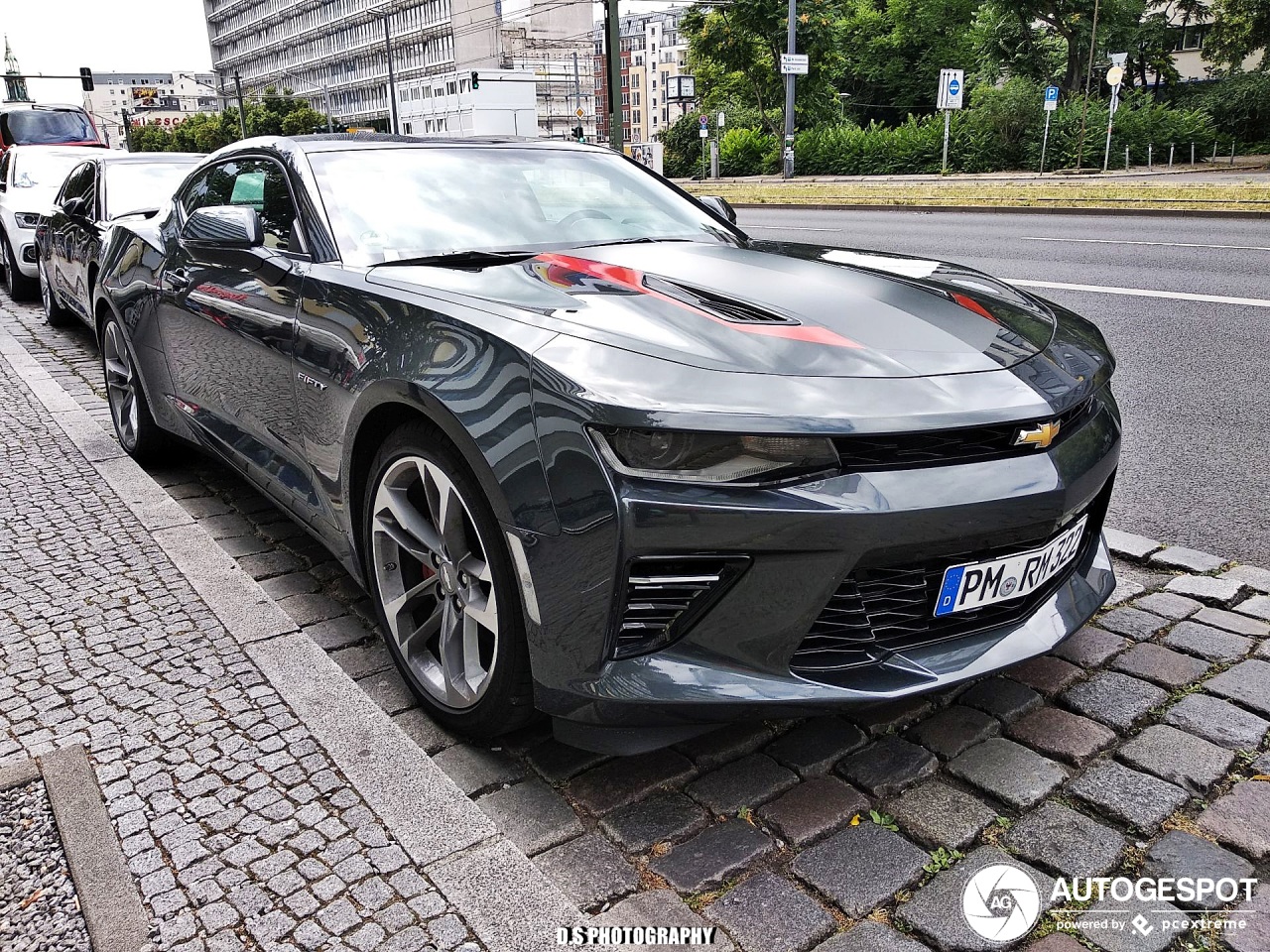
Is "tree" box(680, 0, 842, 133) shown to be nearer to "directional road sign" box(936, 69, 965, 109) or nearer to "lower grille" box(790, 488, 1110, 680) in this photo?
"directional road sign" box(936, 69, 965, 109)

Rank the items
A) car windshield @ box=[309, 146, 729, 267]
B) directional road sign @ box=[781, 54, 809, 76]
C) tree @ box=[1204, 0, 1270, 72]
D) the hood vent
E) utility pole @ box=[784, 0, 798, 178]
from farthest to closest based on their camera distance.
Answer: utility pole @ box=[784, 0, 798, 178] → directional road sign @ box=[781, 54, 809, 76] → tree @ box=[1204, 0, 1270, 72] → car windshield @ box=[309, 146, 729, 267] → the hood vent

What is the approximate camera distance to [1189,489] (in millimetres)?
4246

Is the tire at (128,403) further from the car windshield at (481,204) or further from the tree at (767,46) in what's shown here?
the tree at (767,46)

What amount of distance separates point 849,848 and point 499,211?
2.24 m

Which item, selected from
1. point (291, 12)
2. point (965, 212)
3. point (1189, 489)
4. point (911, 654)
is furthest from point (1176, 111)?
point (291, 12)

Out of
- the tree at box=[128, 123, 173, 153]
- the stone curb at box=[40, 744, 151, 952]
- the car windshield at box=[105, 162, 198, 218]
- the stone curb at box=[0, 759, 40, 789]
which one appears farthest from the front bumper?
the tree at box=[128, 123, 173, 153]

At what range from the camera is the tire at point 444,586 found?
2281 mm

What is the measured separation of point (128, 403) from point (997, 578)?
4391 mm

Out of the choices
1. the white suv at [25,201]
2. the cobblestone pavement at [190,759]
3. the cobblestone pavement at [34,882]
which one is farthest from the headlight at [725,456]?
the white suv at [25,201]

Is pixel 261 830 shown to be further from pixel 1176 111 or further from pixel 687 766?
pixel 1176 111

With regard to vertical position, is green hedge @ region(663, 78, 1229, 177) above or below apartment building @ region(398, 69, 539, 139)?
below

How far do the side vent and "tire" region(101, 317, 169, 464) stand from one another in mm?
3488

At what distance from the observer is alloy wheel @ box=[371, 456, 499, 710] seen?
7.84ft

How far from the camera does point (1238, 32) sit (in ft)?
114
